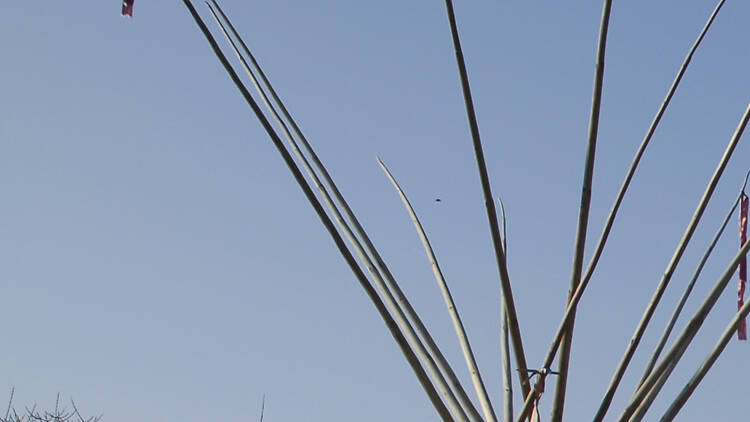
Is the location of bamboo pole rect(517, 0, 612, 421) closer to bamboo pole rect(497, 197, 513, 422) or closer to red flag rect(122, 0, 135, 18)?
bamboo pole rect(497, 197, 513, 422)

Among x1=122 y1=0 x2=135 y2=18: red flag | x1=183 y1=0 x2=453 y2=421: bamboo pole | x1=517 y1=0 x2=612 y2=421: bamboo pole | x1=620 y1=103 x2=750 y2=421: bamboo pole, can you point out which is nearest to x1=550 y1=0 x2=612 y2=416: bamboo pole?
x1=517 y1=0 x2=612 y2=421: bamboo pole

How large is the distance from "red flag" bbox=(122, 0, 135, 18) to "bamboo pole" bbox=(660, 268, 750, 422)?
221 centimetres

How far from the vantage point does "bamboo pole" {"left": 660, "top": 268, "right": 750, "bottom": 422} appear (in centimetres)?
225

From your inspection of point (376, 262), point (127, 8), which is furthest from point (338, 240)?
point (127, 8)

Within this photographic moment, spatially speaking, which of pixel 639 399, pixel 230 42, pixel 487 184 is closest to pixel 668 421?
pixel 639 399

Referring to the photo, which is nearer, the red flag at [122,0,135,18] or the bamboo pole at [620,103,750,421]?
the bamboo pole at [620,103,750,421]

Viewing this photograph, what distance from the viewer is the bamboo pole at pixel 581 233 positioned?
233 centimetres

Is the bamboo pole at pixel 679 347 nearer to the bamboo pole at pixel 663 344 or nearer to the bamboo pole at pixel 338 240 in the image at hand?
the bamboo pole at pixel 663 344

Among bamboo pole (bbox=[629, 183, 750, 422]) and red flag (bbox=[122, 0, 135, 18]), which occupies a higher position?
red flag (bbox=[122, 0, 135, 18])

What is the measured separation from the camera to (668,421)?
229 cm

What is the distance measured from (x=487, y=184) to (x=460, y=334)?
80 cm

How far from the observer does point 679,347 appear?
237 cm

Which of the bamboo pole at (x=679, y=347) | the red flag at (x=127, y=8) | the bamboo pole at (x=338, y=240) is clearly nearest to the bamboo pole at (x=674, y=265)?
the bamboo pole at (x=679, y=347)

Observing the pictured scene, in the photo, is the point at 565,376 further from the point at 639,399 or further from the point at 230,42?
the point at 230,42
